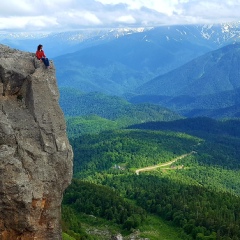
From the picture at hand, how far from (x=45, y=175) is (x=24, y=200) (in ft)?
9.53

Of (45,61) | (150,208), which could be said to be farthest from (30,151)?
(150,208)

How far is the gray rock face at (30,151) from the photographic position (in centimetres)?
3281

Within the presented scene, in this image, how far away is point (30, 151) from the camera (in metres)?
34.0

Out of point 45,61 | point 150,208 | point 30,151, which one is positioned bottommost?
point 150,208

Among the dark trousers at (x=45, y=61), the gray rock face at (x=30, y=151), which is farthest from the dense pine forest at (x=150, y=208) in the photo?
the dark trousers at (x=45, y=61)

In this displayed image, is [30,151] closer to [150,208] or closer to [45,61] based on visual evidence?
[45,61]

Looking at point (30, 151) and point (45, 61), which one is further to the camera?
point (45, 61)

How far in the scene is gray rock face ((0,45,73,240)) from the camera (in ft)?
108

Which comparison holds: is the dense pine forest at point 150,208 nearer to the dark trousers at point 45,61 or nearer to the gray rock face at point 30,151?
the gray rock face at point 30,151

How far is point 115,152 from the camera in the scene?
186875 mm

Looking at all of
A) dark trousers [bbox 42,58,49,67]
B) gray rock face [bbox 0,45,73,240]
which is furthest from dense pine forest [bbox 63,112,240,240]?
dark trousers [bbox 42,58,49,67]

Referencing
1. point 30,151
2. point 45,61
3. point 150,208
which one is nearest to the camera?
point 30,151

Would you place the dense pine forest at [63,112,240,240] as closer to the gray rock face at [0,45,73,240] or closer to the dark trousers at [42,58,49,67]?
the gray rock face at [0,45,73,240]

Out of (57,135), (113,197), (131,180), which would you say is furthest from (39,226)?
(131,180)
